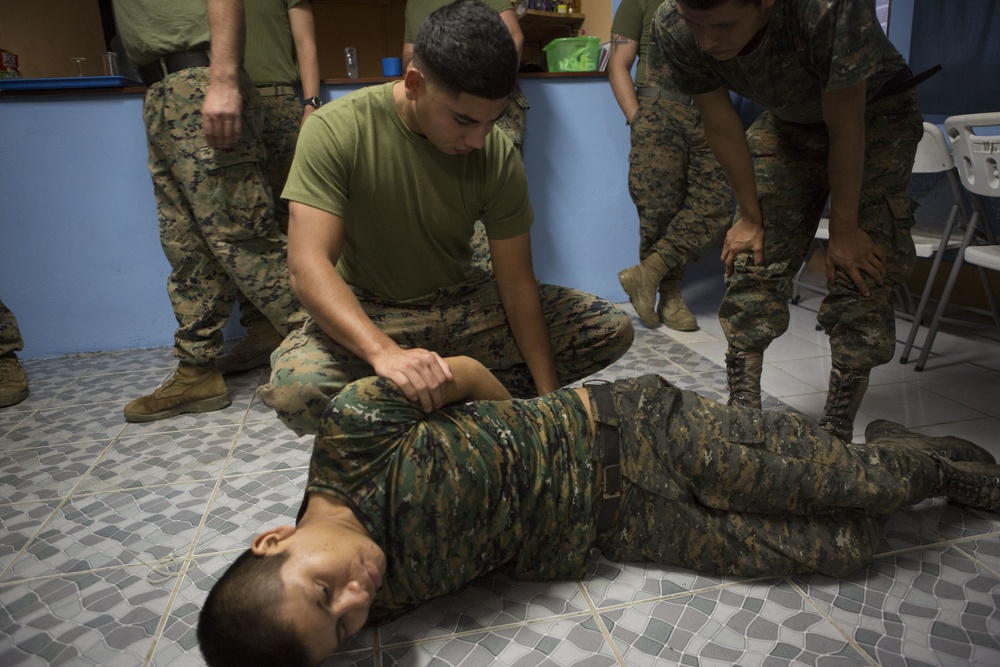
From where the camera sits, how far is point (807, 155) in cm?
158

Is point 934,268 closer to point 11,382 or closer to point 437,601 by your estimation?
point 437,601

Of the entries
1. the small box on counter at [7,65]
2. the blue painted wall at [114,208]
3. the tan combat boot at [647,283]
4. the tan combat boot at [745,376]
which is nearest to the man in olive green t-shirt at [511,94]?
the blue painted wall at [114,208]

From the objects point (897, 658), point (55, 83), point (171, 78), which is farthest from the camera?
point (55, 83)

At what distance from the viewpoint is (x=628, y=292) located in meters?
2.89

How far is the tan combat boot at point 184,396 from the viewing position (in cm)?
205

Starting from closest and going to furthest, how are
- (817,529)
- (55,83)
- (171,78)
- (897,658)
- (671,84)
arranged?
(897,658), (817,529), (671,84), (171,78), (55,83)

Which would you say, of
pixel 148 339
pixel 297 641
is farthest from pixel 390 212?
pixel 148 339

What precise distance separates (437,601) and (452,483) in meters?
0.34

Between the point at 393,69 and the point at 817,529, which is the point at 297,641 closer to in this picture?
the point at 817,529

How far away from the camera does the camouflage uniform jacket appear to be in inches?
39.4

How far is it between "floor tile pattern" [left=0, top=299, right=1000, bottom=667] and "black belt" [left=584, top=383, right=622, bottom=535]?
16 cm

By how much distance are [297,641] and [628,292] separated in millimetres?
2267

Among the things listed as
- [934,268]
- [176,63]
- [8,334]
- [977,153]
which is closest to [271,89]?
[176,63]

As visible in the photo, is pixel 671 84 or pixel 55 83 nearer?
pixel 671 84
